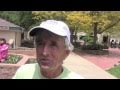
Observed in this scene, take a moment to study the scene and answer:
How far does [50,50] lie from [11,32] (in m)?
1.87

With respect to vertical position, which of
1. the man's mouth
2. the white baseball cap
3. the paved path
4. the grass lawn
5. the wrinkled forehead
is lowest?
the grass lawn

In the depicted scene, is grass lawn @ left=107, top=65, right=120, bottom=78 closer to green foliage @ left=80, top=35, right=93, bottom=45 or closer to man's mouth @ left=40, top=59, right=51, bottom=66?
green foliage @ left=80, top=35, right=93, bottom=45

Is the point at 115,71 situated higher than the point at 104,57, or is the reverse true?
the point at 104,57

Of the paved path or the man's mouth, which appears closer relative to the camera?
the man's mouth

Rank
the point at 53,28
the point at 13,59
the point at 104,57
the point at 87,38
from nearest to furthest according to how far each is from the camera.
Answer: the point at 53,28 < the point at 87,38 < the point at 13,59 < the point at 104,57

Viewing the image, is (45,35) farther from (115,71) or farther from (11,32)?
(115,71)

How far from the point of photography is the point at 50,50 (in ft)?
4.02

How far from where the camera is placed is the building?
265 cm

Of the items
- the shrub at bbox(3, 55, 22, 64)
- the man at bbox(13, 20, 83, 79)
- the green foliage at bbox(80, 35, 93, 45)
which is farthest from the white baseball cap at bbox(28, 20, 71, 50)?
the shrub at bbox(3, 55, 22, 64)

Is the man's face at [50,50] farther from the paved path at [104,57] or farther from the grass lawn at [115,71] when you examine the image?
the grass lawn at [115,71]

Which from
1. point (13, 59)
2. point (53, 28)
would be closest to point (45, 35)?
point (53, 28)
